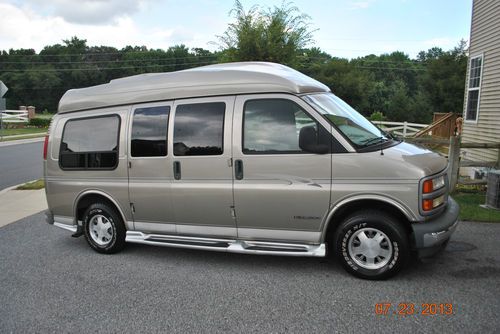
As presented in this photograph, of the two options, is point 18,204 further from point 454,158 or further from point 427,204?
point 454,158

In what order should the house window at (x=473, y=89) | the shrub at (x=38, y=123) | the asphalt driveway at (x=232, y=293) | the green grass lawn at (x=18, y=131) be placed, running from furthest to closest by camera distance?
the shrub at (x=38, y=123) < the green grass lawn at (x=18, y=131) < the house window at (x=473, y=89) < the asphalt driveway at (x=232, y=293)

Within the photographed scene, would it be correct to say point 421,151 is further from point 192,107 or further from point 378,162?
point 192,107

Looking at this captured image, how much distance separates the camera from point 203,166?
4.99 meters

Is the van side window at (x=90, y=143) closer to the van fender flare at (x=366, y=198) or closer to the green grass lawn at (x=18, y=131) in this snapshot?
the van fender flare at (x=366, y=198)

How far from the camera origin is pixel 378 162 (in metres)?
4.34

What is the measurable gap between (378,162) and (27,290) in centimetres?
408

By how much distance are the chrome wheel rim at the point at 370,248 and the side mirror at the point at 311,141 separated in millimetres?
946

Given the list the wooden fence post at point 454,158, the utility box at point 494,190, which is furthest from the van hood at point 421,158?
the wooden fence post at point 454,158

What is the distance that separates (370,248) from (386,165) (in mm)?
896

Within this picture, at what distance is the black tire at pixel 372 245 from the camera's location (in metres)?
4.35

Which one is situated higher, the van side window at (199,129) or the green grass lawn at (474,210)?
the van side window at (199,129)

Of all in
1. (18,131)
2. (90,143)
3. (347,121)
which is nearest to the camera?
(347,121)

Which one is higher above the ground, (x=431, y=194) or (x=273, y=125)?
(x=273, y=125)

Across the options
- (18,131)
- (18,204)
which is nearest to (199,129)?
(18,204)
